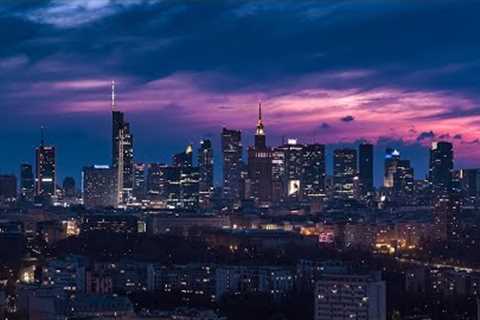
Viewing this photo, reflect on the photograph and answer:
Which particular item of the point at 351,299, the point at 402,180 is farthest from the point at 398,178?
the point at 351,299

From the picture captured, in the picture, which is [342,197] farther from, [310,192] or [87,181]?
[87,181]

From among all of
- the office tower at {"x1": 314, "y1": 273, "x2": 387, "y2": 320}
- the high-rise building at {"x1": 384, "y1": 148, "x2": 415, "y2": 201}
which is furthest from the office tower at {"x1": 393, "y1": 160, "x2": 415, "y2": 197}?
the office tower at {"x1": 314, "y1": 273, "x2": 387, "y2": 320}

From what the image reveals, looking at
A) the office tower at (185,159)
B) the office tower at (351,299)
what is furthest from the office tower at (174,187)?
the office tower at (351,299)

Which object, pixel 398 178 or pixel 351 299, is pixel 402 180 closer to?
pixel 398 178

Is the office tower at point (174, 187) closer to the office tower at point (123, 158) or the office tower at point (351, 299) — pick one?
the office tower at point (123, 158)

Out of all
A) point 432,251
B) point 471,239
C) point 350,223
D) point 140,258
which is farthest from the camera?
point 350,223

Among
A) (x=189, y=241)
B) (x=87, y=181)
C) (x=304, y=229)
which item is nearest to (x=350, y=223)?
(x=304, y=229)
